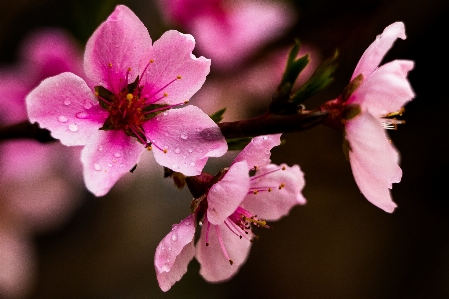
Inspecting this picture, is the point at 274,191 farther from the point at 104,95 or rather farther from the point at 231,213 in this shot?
the point at 104,95

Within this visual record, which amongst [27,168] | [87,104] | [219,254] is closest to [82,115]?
[87,104]

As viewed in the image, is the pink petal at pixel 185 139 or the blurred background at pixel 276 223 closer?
the pink petal at pixel 185 139

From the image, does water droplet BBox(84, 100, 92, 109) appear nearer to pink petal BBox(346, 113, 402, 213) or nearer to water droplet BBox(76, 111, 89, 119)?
water droplet BBox(76, 111, 89, 119)

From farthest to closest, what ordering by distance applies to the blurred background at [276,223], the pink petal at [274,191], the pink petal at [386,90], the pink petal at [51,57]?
the blurred background at [276,223], the pink petal at [51,57], the pink petal at [274,191], the pink petal at [386,90]

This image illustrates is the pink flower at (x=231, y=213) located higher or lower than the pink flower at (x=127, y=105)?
lower

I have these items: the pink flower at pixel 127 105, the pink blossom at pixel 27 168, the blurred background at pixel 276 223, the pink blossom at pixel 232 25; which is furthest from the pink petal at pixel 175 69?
the blurred background at pixel 276 223

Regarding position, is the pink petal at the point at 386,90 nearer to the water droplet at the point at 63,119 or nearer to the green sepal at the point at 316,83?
the green sepal at the point at 316,83
